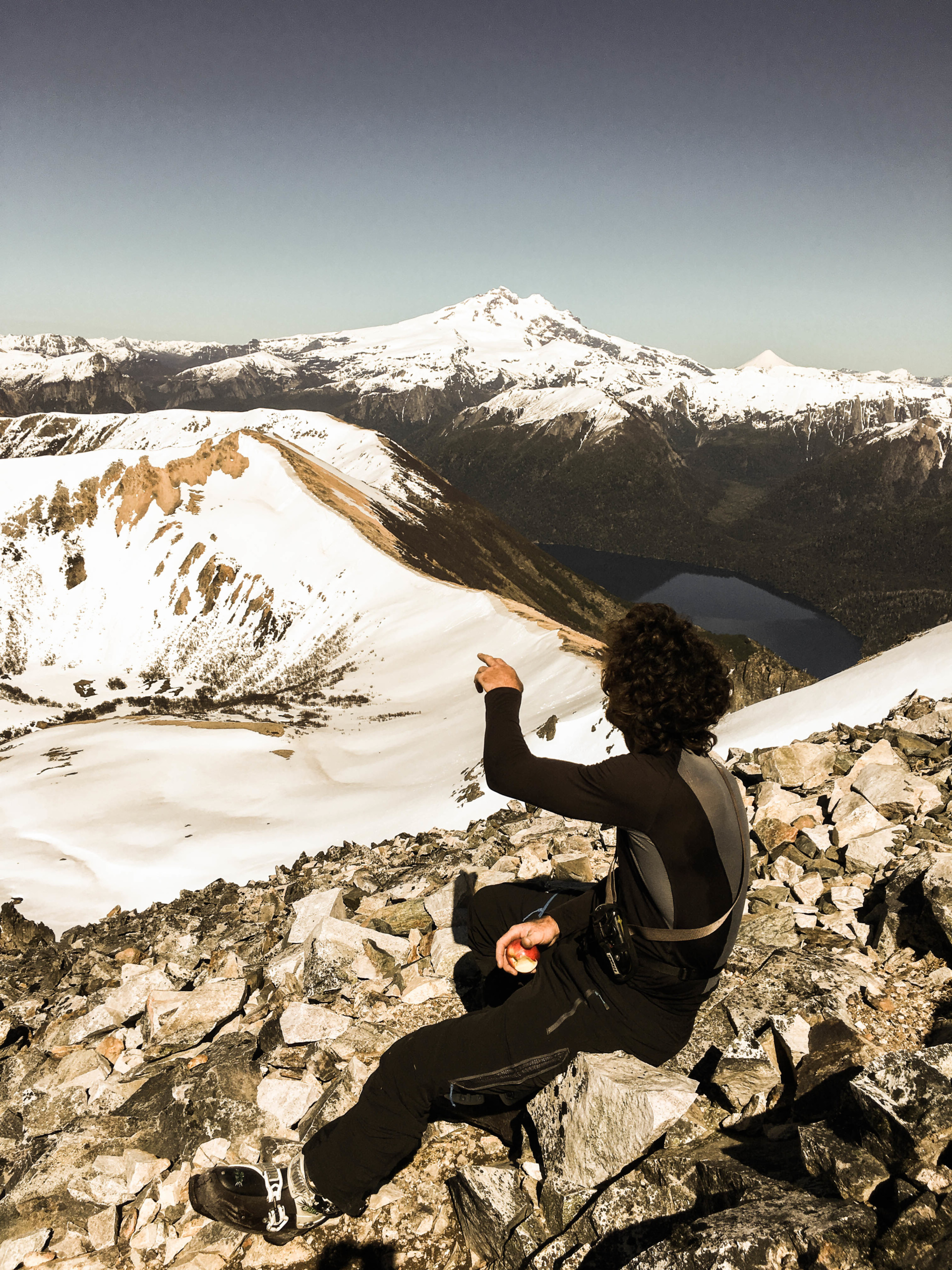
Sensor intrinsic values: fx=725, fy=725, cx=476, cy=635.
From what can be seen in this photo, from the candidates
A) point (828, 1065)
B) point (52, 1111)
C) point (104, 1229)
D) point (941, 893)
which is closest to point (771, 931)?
point (941, 893)

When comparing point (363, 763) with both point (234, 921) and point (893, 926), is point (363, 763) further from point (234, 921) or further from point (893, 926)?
point (893, 926)

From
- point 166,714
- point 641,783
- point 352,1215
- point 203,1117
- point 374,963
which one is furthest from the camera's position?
point 166,714

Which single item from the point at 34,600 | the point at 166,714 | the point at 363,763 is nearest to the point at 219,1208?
the point at 363,763

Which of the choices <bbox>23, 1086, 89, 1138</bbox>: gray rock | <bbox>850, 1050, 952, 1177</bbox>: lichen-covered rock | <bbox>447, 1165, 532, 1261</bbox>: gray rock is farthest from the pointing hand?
<bbox>23, 1086, 89, 1138</bbox>: gray rock

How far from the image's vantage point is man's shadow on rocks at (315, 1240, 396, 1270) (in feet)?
14.8

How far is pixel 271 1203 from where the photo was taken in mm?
4613

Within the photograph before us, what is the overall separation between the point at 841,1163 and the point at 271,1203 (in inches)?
135

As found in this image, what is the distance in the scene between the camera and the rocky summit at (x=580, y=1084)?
352 cm

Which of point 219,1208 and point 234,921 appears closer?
point 219,1208

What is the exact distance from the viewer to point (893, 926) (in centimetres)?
600

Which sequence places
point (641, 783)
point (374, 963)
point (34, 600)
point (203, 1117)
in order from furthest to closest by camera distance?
1. point (34, 600)
2. point (374, 963)
3. point (203, 1117)
4. point (641, 783)

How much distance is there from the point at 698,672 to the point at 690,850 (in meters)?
1.04

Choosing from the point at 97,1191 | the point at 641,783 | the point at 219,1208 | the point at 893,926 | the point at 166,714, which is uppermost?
the point at 641,783

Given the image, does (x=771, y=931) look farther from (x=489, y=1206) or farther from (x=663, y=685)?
(x=663, y=685)
